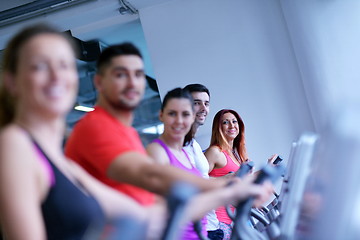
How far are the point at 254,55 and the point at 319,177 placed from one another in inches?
191

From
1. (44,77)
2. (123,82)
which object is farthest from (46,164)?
(123,82)

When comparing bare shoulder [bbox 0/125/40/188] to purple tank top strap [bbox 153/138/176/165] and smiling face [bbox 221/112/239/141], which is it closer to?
purple tank top strap [bbox 153/138/176/165]

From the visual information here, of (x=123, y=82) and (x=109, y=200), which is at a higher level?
(x=123, y=82)

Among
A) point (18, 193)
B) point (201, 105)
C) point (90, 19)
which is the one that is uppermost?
point (90, 19)

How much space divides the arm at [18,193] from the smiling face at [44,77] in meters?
0.11

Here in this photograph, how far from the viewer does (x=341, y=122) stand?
932 millimetres

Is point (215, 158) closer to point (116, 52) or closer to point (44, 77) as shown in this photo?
point (116, 52)

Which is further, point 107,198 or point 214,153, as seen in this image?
point 214,153

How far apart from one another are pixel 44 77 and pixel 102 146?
0.34 m

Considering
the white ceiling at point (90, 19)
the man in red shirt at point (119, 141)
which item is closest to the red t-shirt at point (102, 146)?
the man in red shirt at point (119, 141)

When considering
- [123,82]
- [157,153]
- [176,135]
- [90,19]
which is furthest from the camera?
[90,19]

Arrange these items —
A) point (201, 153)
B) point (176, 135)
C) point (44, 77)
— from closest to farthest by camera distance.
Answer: point (44, 77)
point (176, 135)
point (201, 153)

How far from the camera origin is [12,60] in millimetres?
1267

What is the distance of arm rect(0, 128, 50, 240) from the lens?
1.10 meters
